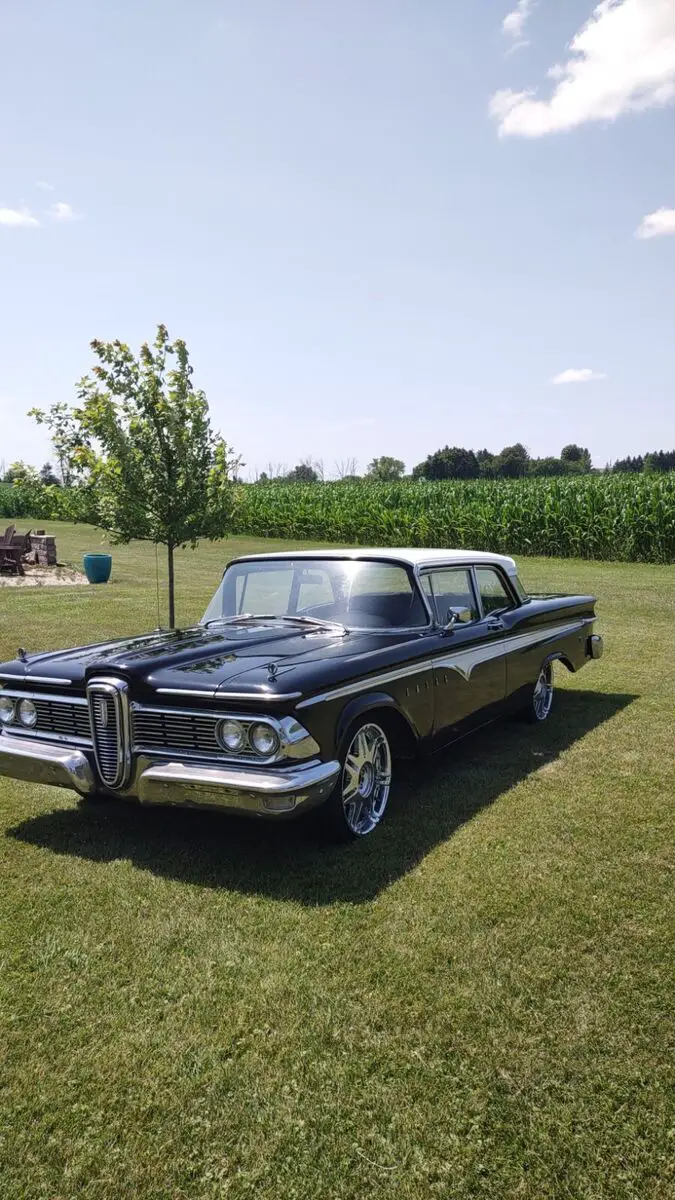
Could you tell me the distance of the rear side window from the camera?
20.5 ft

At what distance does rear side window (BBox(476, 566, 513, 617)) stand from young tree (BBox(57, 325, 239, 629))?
3959mm

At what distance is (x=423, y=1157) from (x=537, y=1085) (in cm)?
45

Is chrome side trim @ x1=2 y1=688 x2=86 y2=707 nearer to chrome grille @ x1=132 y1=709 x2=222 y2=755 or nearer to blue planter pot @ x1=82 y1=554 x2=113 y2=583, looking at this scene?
chrome grille @ x1=132 y1=709 x2=222 y2=755

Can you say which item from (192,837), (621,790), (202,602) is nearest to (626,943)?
(621,790)

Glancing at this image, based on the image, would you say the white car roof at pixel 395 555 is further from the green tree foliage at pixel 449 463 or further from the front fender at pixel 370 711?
the green tree foliage at pixel 449 463

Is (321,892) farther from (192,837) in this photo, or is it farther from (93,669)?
(93,669)

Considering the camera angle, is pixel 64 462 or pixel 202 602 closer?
pixel 64 462

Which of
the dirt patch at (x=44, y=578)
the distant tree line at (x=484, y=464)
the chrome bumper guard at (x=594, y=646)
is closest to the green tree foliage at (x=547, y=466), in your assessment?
the distant tree line at (x=484, y=464)

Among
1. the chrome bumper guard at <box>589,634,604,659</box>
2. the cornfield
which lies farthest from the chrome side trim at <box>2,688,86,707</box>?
the cornfield

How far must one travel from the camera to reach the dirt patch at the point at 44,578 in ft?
56.8

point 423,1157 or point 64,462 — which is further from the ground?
point 64,462

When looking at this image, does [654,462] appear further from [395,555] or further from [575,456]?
[395,555]

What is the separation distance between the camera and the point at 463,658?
5445 millimetres

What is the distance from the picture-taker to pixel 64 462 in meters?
9.34
